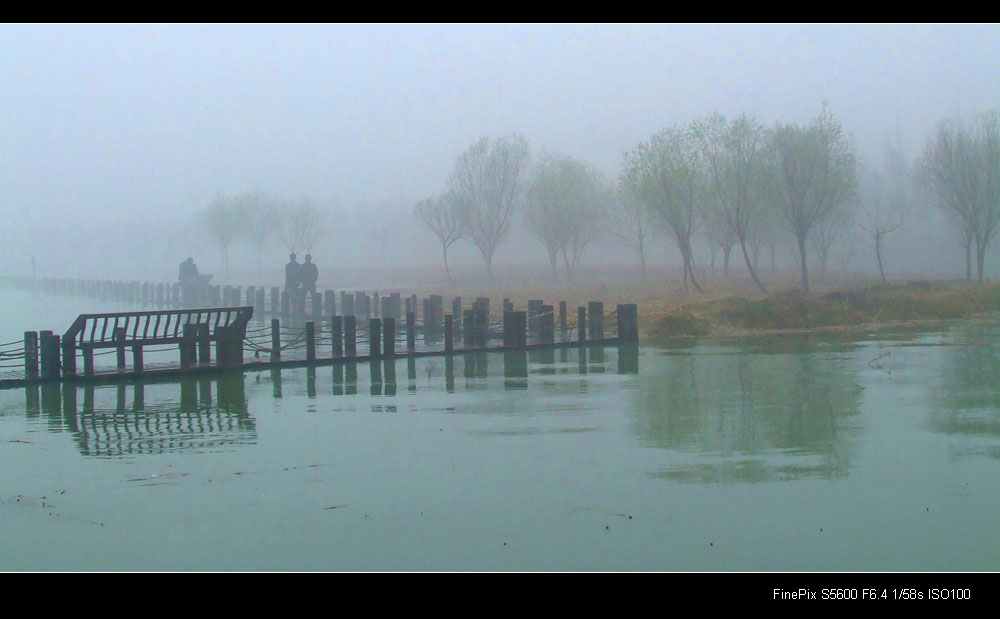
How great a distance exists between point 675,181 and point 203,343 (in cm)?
2964

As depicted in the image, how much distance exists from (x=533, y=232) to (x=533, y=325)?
39193mm

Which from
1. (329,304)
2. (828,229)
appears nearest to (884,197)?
(828,229)

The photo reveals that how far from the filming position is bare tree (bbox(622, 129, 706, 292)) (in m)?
48.0

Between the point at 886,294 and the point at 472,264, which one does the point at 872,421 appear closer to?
the point at 886,294

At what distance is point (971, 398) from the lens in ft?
54.4

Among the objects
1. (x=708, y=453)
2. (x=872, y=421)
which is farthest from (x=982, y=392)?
(x=708, y=453)

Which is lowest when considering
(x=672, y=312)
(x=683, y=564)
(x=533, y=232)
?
(x=683, y=564)

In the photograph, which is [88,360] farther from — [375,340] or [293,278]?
[293,278]

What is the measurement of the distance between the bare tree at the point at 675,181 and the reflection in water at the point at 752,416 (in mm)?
25629

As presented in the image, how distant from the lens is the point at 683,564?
848 centimetres

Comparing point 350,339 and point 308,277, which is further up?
point 308,277

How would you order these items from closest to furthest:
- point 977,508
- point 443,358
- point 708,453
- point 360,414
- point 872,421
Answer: point 977,508
point 708,453
point 872,421
point 360,414
point 443,358

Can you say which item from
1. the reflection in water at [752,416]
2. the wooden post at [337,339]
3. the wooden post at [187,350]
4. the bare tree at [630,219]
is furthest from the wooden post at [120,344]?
the bare tree at [630,219]

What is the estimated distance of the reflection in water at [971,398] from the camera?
13023 mm
